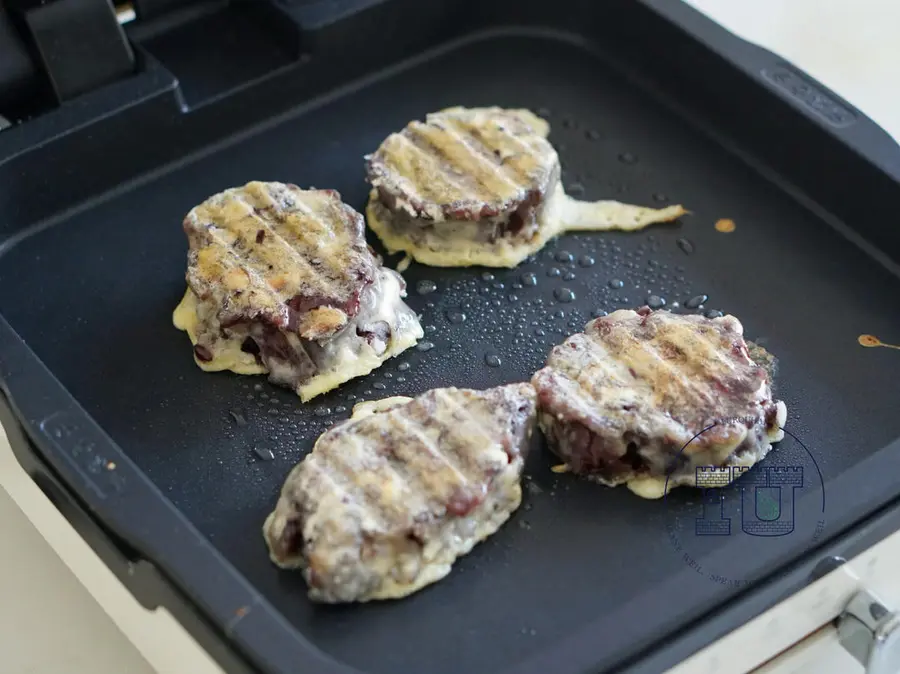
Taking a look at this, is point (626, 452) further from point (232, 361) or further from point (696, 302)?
point (232, 361)

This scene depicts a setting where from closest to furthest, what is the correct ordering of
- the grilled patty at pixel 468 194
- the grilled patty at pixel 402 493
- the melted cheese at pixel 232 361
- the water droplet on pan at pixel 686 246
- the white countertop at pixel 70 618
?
the grilled patty at pixel 402 493
the white countertop at pixel 70 618
the melted cheese at pixel 232 361
the grilled patty at pixel 468 194
the water droplet on pan at pixel 686 246

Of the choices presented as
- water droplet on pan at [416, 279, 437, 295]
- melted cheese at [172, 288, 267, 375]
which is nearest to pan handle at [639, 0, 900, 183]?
water droplet on pan at [416, 279, 437, 295]

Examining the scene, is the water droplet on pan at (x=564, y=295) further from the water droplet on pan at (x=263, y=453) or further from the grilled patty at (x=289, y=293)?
the water droplet on pan at (x=263, y=453)

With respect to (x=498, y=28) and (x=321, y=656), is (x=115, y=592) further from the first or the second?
(x=498, y=28)

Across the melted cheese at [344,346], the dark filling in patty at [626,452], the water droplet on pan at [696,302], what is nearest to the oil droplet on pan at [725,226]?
the water droplet on pan at [696,302]

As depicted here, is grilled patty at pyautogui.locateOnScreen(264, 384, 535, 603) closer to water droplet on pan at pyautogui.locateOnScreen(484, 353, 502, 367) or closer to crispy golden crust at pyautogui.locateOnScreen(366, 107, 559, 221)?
water droplet on pan at pyautogui.locateOnScreen(484, 353, 502, 367)

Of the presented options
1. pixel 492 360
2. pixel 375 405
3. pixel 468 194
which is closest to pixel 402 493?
pixel 375 405
